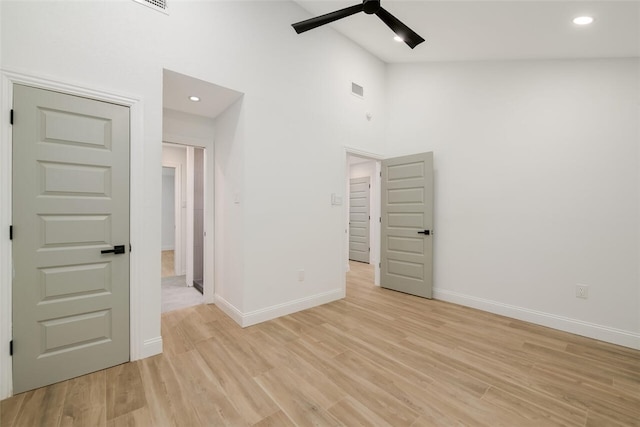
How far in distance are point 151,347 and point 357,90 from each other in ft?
13.7

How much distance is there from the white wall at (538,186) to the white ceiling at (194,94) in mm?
2949

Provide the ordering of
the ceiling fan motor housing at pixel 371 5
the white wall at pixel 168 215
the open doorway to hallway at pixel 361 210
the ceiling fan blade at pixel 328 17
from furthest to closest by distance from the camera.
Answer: the white wall at pixel 168 215 → the open doorway to hallway at pixel 361 210 → the ceiling fan blade at pixel 328 17 → the ceiling fan motor housing at pixel 371 5

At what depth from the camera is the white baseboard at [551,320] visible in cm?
267

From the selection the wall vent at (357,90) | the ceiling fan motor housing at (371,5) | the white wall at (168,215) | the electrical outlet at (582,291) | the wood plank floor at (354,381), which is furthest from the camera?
the white wall at (168,215)

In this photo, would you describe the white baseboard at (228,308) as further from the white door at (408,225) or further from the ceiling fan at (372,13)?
the ceiling fan at (372,13)

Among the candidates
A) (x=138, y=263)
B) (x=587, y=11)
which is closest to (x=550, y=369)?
(x=587, y=11)

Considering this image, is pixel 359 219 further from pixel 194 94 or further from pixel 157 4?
pixel 157 4

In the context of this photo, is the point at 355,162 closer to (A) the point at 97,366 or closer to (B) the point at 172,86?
(B) the point at 172,86

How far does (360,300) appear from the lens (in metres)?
3.90

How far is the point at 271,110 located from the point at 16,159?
7.23 ft

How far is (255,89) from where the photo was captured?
9.95ft

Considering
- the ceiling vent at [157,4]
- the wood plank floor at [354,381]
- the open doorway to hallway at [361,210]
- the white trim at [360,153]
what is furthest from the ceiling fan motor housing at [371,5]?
the open doorway to hallway at [361,210]

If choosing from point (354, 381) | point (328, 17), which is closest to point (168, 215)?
point (328, 17)

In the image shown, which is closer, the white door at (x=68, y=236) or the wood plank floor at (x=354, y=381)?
the wood plank floor at (x=354, y=381)
